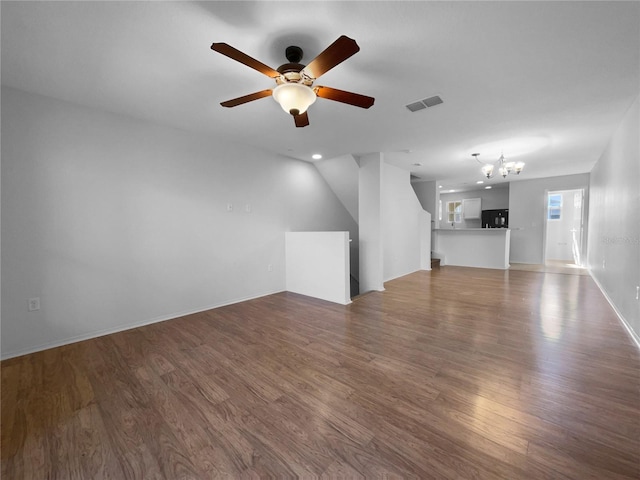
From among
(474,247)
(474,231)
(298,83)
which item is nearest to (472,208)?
(474,231)

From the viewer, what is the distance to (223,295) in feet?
12.5

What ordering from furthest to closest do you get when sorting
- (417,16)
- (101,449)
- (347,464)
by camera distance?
(417,16)
(101,449)
(347,464)

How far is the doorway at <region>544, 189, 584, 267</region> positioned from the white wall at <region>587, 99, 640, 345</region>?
4562 mm

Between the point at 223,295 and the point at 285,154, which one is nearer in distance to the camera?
the point at 223,295

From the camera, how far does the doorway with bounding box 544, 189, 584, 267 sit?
7793 mm

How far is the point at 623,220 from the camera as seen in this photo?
297 centimetres

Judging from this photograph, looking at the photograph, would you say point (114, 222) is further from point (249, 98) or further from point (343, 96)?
point (343, 96)

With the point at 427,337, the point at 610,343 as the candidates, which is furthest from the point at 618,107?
the point at 427,337

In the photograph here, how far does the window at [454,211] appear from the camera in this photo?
9711mm

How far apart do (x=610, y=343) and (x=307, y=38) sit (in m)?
3.78

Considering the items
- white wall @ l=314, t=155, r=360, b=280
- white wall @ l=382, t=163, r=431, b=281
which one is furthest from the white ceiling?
white wall @ l=382, t=163, r=431, b=281

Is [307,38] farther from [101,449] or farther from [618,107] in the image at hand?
[618,107]

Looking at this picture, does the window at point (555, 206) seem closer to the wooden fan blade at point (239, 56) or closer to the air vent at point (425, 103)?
the air vent at point (425, 103)

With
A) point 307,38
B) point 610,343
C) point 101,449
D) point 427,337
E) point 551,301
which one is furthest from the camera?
point 551,301
